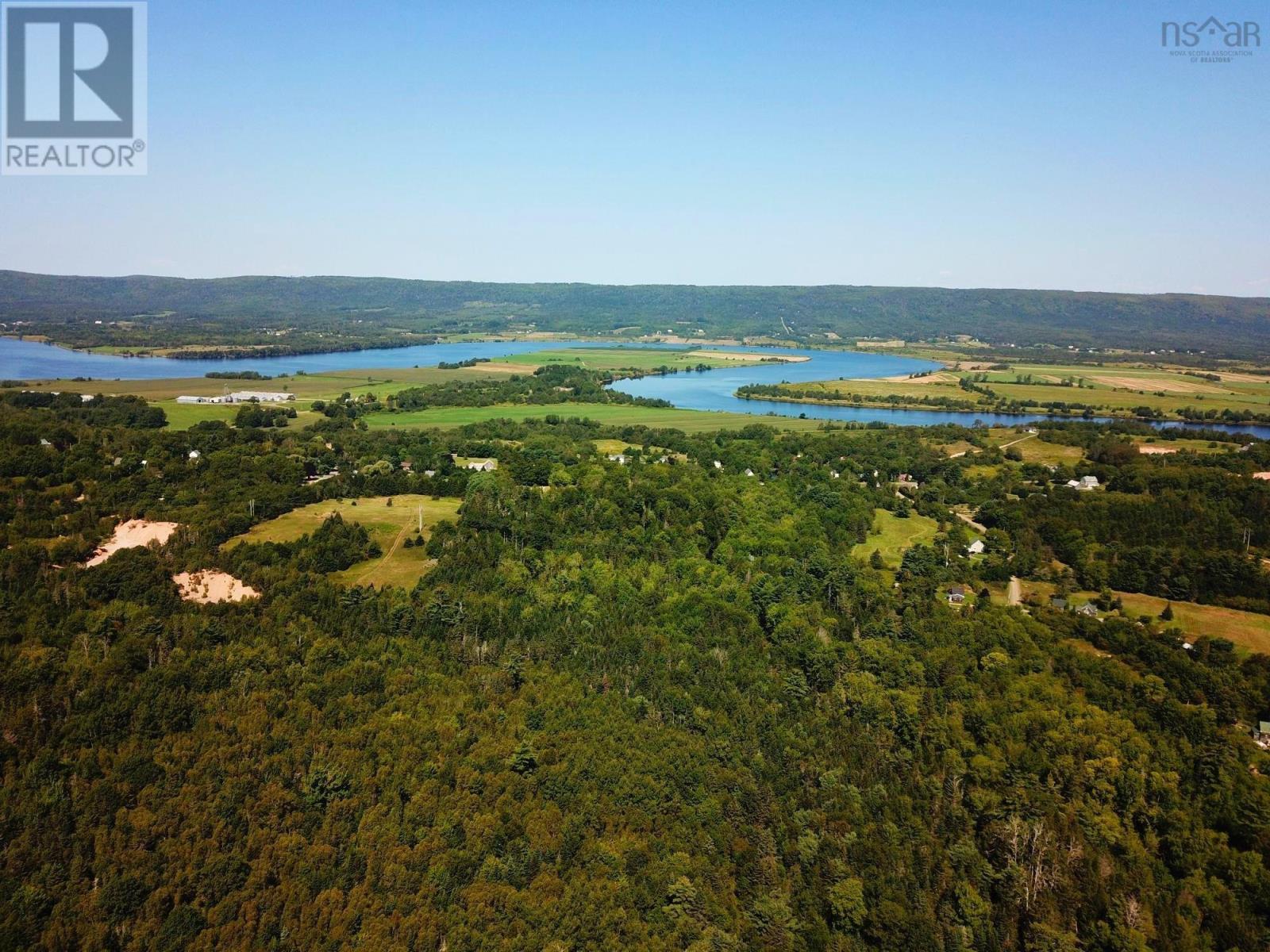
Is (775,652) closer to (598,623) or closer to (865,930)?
(598,623)

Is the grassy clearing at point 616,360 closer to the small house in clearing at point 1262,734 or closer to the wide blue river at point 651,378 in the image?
the wide blue river at point 651,378

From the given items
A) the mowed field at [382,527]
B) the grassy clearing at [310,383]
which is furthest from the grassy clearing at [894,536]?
the grassy clearing at [310,383]

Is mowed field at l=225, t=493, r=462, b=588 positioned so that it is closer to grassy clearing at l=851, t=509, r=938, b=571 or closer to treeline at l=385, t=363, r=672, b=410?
grassy clearing at l=851, t=509, r=938, b=571

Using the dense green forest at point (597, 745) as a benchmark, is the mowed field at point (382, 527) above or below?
above

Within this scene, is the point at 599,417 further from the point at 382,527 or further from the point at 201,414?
the point at 382,527

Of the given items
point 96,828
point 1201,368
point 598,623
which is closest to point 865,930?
point 598,623

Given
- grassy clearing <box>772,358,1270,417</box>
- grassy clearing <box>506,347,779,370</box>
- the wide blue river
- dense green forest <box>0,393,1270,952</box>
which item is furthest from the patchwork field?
dense green forest <box>0,393,1270,952</box>
